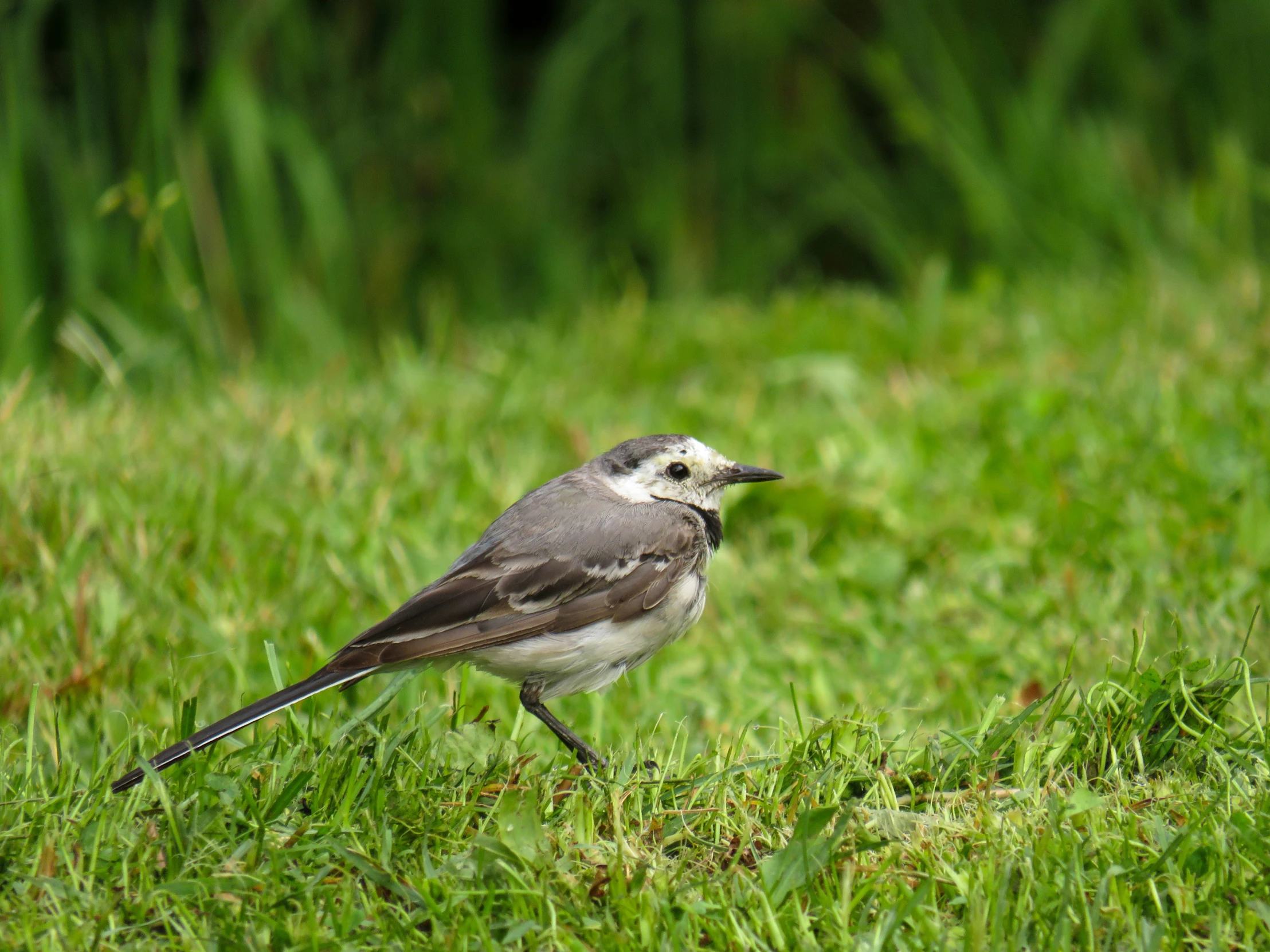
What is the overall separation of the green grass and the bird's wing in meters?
0.17

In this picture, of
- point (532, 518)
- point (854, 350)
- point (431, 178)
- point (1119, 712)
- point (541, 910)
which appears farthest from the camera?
point (431, 178)

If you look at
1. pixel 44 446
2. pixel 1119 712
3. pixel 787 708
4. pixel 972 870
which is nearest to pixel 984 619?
pixel 787 708

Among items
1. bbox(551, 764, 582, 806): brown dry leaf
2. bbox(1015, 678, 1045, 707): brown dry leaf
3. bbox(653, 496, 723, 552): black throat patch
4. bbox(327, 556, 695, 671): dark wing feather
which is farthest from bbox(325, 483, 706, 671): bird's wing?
bbox(1015, 678, 1045, 707): brown dry leaf

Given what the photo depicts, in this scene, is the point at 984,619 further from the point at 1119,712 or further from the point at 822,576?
the point at 1119,712

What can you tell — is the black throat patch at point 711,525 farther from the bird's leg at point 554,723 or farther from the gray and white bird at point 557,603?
the bird's leg at point 554,723

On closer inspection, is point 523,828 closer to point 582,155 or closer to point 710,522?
point 710,522

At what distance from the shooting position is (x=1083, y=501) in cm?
469

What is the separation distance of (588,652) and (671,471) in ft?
2.47

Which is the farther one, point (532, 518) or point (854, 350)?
point (854, 350)

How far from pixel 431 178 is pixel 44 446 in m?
4.05

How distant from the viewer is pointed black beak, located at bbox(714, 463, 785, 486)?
12.9 ft

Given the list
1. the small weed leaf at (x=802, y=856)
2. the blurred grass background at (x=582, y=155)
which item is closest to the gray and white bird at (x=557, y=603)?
the small weed leaf at (x=802, y=856)

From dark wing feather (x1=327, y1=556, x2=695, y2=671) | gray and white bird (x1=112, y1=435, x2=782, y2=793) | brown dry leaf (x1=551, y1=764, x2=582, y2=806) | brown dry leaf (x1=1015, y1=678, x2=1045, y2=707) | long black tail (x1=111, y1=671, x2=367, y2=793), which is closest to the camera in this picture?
long black tail (x1=111, y1=671, x2=367, y2=793)

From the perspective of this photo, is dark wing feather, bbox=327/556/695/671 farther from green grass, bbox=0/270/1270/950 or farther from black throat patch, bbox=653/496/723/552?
black throat patch, bbox=653/496/723/552
